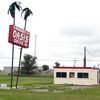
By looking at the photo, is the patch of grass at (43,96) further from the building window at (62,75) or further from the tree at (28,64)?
the tree at (28,64)

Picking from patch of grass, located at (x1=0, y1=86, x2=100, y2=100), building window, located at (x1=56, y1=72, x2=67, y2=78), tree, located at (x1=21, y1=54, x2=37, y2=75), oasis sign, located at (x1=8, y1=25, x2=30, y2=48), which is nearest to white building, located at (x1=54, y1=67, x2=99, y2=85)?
building window, located at (x1=56, y1=72, x2=67, y2=78)

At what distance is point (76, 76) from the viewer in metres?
71.8

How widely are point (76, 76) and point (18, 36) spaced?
28.0m

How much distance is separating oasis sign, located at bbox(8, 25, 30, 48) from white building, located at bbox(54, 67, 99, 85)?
24475 millimetres

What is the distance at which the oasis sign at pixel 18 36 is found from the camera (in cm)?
4403

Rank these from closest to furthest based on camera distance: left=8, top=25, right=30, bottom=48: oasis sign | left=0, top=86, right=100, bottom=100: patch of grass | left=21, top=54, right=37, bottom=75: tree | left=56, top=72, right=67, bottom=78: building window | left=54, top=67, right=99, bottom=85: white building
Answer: left=0, top=86, right=100, bottom=100: patch of grass, left=8, top=25, right=30, bottom=48: oasis sign, left=54, top=67, right=99, bottom=85: white building, left=56, top=72, right=67, bottom=78: building window, left=21, top=54, right=37, bottom=75: tree

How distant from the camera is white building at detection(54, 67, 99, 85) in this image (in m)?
71.1

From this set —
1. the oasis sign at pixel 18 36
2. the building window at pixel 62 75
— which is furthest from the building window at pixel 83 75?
the oasis sign at pixel 18 36

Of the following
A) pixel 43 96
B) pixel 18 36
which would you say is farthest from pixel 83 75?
pixel 43 96

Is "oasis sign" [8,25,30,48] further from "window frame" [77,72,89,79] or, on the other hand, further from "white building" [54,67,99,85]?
"window frame" [77,72,89,79]

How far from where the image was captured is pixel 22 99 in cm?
2322

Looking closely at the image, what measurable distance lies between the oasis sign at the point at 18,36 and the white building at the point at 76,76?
24.5 m

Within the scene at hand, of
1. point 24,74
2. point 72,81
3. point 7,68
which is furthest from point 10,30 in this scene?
point 7,68

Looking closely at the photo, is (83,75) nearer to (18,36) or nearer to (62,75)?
(62,75)
